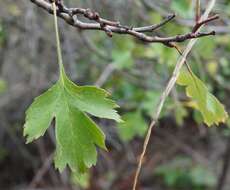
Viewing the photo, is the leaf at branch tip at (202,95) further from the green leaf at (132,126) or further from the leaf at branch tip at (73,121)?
the green leaf at (132,126)

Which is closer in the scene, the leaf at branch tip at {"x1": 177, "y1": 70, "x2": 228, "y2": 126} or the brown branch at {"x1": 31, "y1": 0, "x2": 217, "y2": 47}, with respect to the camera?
the brown branch at {"x1": 31, "y1": 0, "x2": 217, "y2": 47}

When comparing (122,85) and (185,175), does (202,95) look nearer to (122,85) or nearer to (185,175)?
(122,85)

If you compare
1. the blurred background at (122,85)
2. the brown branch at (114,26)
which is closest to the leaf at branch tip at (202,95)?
the brown branch at (114,26)

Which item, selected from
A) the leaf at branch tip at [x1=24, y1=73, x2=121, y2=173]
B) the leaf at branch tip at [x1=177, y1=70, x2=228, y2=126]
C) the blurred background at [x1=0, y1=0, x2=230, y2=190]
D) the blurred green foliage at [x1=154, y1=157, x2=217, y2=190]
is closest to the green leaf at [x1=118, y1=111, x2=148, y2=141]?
the blurred background at [x1=0, y1=0, x2=230, y2=190]

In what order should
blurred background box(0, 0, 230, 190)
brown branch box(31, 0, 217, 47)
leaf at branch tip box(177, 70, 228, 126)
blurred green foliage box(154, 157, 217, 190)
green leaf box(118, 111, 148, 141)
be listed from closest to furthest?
brown branch box(31, 0, 217, 47) → leaf at branch tip box(177, 70, 228, 126) → blurred background box(0, 0, 230, 190) → green leaf box(118, 111, 148, 141) → blurred green foliage box(154, 157, 217, 190)

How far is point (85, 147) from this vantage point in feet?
2.65

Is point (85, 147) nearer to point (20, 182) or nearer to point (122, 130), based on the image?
point (122, 130)

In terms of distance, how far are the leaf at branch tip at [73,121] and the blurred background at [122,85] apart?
31.7 inches

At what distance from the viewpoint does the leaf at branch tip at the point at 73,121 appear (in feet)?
2.63

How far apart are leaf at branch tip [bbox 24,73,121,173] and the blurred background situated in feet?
2.64

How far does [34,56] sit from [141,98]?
546 millimetres

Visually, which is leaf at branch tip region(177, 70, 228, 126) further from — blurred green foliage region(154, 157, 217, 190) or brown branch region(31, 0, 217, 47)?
blurred green foliage region(154, 157, 217, 190)

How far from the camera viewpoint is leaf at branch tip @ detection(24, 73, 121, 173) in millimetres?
802

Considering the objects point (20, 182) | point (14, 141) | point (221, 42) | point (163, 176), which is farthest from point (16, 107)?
point (221, 42)
